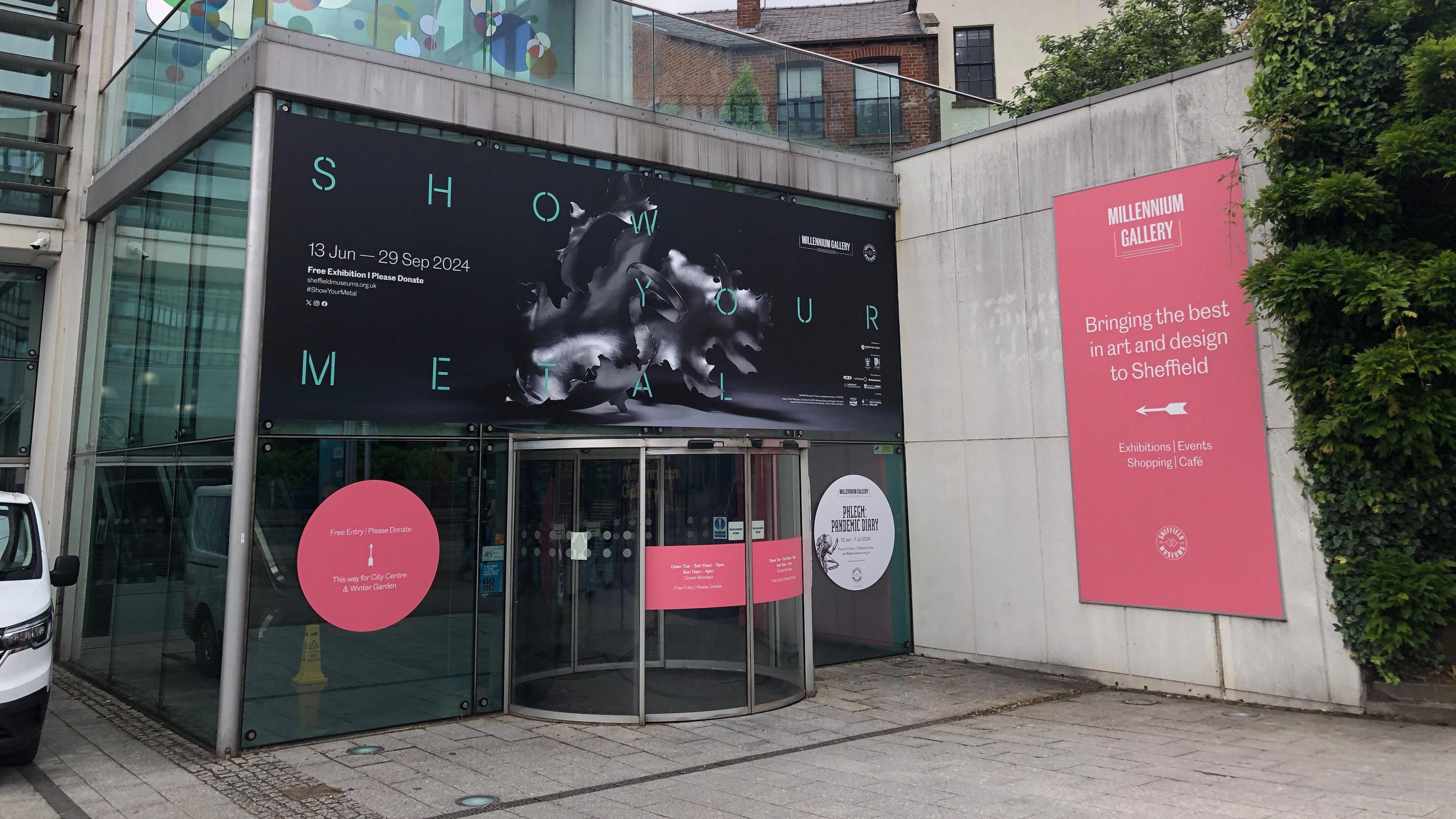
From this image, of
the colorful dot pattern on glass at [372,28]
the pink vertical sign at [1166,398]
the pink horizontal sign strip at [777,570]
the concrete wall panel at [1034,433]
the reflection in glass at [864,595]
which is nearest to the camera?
the colorful dot pattern on glass at [372,28]

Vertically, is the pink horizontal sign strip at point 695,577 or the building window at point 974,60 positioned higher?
the building window at point 974,60

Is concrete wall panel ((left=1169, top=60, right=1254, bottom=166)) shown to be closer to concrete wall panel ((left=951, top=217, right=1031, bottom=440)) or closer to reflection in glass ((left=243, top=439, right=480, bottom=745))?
concrete wall panel ((left=951, top=217, right=1031, bottom=440))

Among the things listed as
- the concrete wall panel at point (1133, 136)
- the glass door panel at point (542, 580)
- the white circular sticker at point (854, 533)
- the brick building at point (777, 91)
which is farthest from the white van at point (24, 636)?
the concrete wall panel at point (1133, 136)

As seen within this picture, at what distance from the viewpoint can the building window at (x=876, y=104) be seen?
12031 mm

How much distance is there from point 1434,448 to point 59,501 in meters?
14.3

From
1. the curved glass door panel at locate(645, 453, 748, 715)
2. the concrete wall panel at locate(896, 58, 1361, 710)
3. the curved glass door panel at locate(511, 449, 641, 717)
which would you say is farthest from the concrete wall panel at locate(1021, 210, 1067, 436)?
the curved glass door panel at locate(511, 449, 641, 717)

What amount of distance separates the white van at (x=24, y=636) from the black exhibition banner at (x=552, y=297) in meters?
1.99

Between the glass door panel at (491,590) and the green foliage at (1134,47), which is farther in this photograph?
the green foliage at (1134,47)

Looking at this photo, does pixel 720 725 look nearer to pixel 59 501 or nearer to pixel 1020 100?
pixel 59 501

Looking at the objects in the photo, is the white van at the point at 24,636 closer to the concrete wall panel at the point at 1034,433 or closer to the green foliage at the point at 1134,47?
the concrete wall panel at the point at 1034,433

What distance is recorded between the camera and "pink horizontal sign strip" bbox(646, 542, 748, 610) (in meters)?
8.23

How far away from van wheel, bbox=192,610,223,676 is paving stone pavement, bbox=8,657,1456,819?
0.63 m

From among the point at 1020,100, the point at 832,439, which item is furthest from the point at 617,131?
the point at 1020,100

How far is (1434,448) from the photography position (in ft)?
26.0
